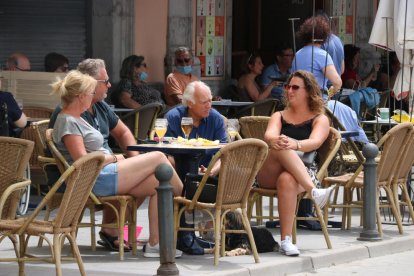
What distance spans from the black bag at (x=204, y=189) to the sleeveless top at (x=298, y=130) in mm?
1296

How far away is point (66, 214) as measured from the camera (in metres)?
8.77

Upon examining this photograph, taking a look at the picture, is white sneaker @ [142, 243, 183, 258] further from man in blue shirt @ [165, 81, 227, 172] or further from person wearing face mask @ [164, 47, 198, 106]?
person wearing face mask @ [164, 47, 198, 106]

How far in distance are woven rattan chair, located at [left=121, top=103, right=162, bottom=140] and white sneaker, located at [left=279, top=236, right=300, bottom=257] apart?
4021 millimetres

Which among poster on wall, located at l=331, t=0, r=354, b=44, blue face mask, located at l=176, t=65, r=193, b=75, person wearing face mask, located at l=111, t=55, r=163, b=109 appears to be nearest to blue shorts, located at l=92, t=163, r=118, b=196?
person wearing face mask, located at l=111, t=55, r=163, b=109

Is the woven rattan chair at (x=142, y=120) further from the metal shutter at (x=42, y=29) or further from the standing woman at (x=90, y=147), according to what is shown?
the standing woman at (x=90, y=147)

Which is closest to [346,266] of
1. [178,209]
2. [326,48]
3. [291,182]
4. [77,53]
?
[291,182]

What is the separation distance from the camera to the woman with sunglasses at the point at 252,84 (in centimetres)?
1778

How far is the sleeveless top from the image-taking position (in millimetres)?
11344

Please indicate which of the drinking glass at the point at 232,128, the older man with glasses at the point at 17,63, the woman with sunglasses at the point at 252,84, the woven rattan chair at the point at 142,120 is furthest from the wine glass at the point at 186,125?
the woman with sunglasses at the point at 252,84

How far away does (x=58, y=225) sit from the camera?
28.6ft

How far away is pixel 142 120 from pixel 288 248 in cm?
421

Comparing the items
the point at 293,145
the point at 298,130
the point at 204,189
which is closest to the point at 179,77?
the point at 298,130

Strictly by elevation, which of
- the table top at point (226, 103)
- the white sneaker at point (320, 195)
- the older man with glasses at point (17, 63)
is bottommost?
the white sneaker at point (320, 195)

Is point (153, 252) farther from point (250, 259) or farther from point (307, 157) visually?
point (307, 157)
